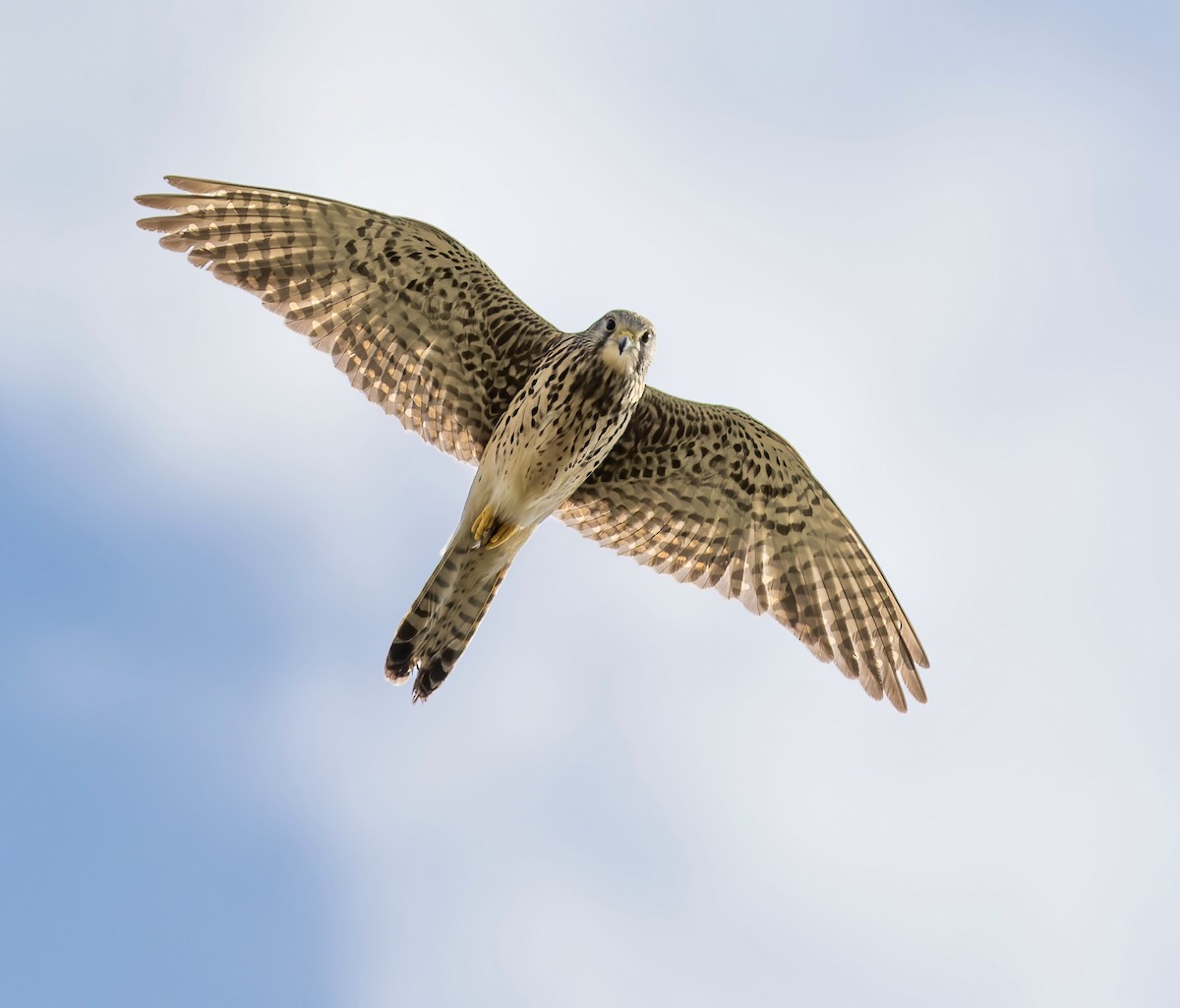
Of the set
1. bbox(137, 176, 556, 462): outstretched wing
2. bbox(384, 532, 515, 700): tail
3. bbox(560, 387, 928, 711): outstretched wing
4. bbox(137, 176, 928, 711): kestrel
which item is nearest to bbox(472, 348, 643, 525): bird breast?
bbox(137, 176, 928, 711): kestrel

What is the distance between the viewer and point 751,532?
1109 cm

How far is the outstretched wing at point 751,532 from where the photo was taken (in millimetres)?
10703

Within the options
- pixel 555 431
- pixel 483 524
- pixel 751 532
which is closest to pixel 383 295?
pixel 555 431

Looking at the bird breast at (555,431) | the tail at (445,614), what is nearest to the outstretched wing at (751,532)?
the bird breast at (555,431)

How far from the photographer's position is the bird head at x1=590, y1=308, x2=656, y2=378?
9.48 m

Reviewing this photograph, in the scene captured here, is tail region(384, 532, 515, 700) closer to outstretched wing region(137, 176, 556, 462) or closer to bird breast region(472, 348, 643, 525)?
bird breast region(472, 348, 643, 525)

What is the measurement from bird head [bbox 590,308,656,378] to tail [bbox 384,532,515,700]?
1631 mm

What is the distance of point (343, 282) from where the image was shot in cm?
1021

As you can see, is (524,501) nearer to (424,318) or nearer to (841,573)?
(424,318)

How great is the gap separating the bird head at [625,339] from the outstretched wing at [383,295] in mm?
765

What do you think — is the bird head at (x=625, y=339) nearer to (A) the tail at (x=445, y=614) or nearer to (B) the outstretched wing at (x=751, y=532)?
(B) the outstretched wing at (x=751, y=532)

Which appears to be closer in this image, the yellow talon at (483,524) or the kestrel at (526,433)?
the kestrel at (526,433)

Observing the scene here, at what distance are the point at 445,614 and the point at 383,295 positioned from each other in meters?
2.33

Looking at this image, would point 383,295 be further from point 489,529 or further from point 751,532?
point 751,532
